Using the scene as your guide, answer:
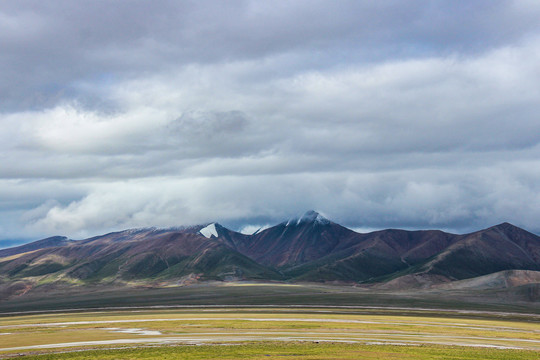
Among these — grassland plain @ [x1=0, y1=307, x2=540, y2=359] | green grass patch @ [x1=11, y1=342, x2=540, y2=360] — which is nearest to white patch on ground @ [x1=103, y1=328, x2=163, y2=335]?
grassland plain @ [x1=0, y1=307, x2=540, y2=359]

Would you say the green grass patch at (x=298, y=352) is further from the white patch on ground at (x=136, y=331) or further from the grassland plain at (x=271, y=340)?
the white patch on ground at (x=136, y=331)

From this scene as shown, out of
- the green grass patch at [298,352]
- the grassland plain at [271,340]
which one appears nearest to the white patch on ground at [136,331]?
the grassland plain at [271,340]

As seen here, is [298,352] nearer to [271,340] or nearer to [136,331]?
[271,340]

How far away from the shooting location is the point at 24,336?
94.3 meters

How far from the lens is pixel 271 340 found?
267 feet

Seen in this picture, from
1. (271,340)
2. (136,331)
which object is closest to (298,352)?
(271,340)

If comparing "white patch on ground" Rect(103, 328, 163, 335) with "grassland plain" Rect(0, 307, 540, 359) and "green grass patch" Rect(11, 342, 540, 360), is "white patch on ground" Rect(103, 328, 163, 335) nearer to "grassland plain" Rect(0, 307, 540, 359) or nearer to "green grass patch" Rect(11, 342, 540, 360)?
"grassland plain" Rect(0, 307, 540, 359)

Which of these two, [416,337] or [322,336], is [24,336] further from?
[416,337]

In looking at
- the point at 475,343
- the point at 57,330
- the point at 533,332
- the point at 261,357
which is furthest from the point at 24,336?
the point at 533,332

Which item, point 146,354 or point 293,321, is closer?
point 146,354

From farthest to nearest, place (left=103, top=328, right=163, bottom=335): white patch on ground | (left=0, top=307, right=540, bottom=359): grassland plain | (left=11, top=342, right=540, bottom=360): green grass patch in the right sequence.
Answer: (left=103, top=328, right=163, bottom=335): white patch on ground
(left=0, top=307, right=540, bottom=359): grassland plain
(left=11, top=342, right=540, bottom=360): green grass patch

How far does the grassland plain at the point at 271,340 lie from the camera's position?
68.7 m

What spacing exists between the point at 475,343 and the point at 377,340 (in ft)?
49.5

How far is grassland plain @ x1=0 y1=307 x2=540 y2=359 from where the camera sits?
68.7 m
